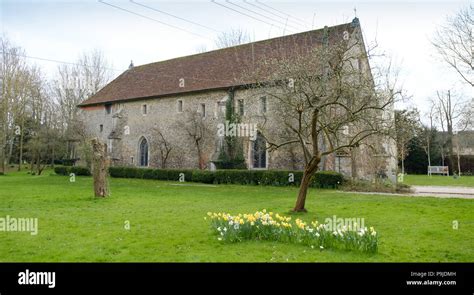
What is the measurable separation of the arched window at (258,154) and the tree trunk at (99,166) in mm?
13331

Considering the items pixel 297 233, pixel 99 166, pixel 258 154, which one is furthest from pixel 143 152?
pixel 297 233

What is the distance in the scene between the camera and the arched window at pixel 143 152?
3622 centimetres

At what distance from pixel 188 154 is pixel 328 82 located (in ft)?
67.3

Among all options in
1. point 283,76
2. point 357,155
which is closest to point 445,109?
point 357,155

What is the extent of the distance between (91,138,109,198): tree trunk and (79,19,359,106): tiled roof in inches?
467

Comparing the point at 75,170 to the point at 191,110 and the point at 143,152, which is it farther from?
the point at 191,110

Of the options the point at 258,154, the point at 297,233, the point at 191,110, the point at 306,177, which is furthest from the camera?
the point at 191,110

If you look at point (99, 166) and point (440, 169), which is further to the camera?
point (440, 169)

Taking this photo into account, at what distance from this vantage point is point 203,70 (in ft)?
110

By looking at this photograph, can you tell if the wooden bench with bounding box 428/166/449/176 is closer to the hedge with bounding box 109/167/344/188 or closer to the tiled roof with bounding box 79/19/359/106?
the tiled roof with bounding box 79/19/359/106

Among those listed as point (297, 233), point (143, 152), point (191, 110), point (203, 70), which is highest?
point (203, 70)

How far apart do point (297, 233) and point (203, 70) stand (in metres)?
27.3

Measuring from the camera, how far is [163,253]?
713 cm
